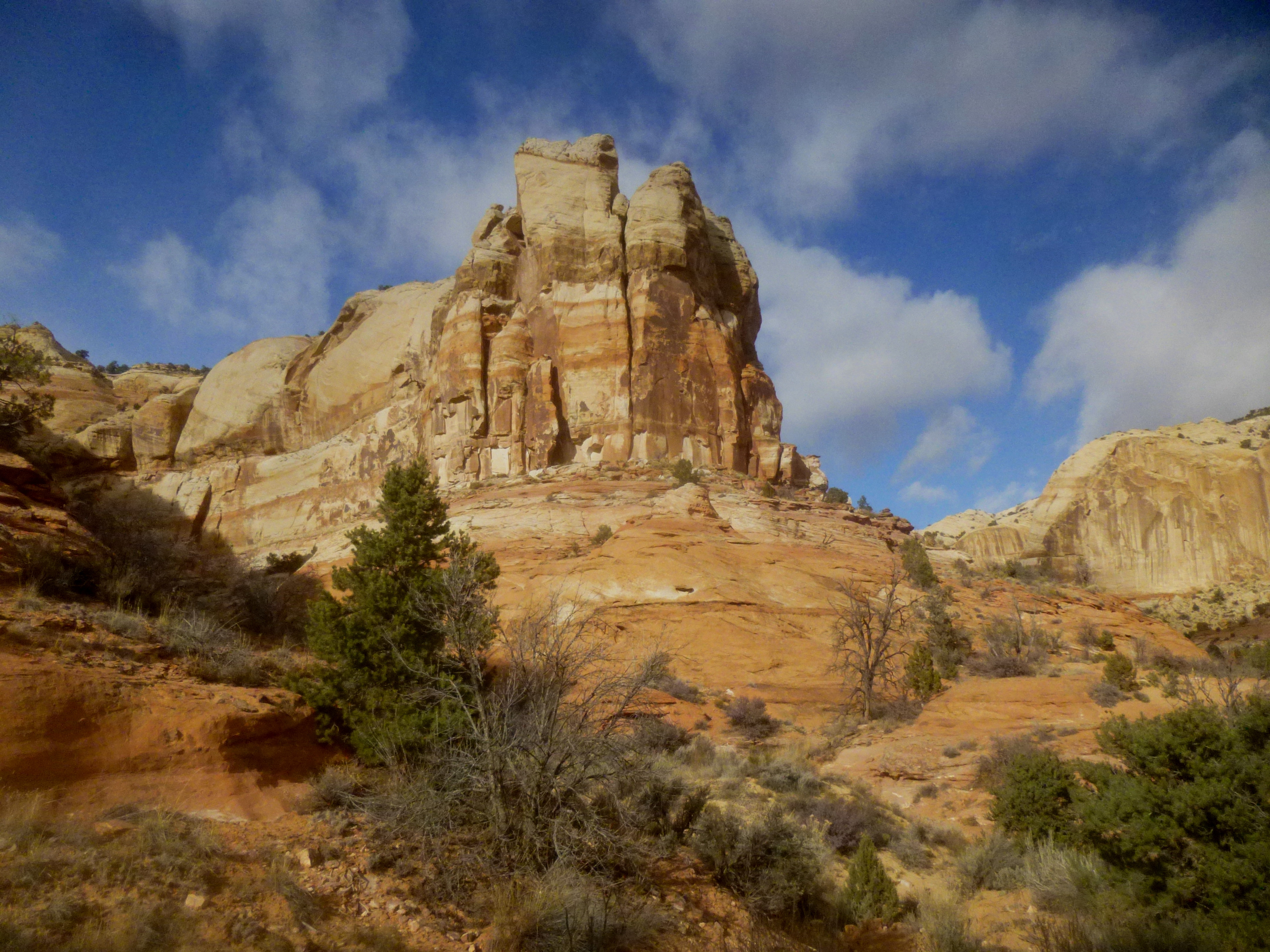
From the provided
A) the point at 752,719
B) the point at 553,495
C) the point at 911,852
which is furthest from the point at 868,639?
the point at 553,495

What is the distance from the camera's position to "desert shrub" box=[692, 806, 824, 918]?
9164mm

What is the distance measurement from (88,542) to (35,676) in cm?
704

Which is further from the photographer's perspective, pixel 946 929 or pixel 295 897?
pixel 946 929

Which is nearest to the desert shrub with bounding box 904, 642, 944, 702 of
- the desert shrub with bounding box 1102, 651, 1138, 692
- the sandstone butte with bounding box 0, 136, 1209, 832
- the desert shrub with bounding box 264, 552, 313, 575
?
the sandstone butte with bounding box 0, 136, 1209, 832

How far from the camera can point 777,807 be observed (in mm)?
12312

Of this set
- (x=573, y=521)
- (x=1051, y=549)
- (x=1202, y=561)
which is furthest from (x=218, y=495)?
(x=1202, y=561)

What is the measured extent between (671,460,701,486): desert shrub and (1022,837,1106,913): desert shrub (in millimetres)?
23268

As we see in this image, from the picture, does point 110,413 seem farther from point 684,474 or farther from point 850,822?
point 850,822

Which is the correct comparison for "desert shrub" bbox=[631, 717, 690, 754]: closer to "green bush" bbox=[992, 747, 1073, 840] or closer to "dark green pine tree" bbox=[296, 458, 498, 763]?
"dark green pine tree" bbox=[296, 458, 498, 763]

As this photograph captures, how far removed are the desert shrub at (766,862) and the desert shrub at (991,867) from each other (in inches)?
80.7

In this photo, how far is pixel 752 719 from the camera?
18.3m

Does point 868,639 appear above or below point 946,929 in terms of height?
above

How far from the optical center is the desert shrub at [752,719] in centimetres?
1792

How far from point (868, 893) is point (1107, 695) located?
10.6 meters
